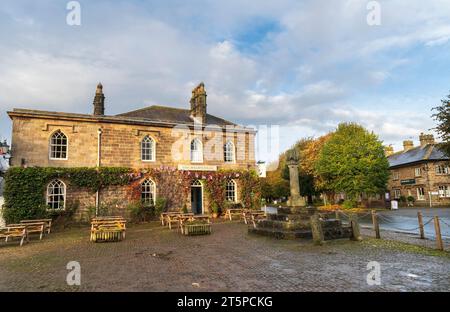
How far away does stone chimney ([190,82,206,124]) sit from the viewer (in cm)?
2264

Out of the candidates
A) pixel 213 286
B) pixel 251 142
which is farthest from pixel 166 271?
pixel 251 142

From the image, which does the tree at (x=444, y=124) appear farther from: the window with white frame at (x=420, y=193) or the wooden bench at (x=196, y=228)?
the window with white frame at (x=420, y=193)

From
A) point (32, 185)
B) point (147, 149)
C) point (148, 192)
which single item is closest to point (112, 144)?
point (147, 149)

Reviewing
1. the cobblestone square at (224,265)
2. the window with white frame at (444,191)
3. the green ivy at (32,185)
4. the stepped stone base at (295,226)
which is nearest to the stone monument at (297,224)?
the stepped stone base at (295,226)

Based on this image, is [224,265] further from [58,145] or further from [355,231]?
[58,145]

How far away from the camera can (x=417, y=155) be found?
39375mm

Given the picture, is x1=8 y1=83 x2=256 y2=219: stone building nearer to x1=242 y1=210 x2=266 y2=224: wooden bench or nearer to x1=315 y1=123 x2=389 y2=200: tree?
x1=242 y1=210 x2=266 y2=224: wooden bench

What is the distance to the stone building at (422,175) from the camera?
1385 inches

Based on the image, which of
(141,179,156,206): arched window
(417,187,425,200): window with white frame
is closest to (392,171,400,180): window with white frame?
(417,187,425,200): window with white frame

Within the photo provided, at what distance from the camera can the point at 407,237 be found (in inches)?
477

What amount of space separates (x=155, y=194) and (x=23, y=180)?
7780 millimetres

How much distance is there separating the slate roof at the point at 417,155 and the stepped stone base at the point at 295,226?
104 ft

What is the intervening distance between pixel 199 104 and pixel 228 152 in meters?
4.55
